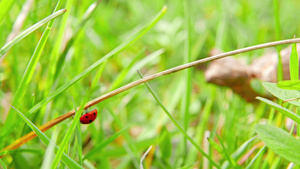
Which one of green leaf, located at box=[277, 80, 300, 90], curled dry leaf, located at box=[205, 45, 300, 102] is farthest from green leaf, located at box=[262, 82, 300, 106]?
curled dry leaf, located at box=[205, 45, 300, 102]

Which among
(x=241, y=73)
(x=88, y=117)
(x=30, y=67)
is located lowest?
(x=241, y=73)

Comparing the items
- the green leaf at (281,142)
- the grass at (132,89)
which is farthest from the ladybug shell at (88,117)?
the green leaf at (281,142)

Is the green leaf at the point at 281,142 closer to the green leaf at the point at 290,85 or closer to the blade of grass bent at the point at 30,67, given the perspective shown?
the green leaf at the point at 290,85

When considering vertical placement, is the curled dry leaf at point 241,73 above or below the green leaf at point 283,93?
below

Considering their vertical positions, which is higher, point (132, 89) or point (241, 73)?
point (132, 89)

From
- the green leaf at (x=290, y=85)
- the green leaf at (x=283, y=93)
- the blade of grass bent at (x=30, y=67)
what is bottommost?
the green leaf at (x=283, y=93)

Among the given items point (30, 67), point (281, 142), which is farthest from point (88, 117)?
point (281, 142)

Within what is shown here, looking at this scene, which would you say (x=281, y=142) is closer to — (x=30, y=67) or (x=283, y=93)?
(x=283, y=93)
